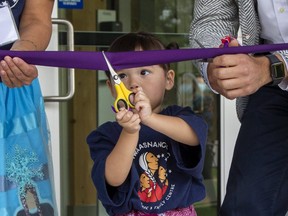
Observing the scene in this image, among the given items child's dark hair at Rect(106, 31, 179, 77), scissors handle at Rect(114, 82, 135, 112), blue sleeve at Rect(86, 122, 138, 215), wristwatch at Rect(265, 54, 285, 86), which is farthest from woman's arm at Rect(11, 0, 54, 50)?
wristwatch at Rect(265, 54, 285, 86)

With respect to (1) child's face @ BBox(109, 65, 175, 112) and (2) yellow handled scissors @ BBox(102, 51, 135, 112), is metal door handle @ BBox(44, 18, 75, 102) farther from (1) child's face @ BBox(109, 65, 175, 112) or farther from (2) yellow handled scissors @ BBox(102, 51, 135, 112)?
(2) yellow handled scissors @ BBox(102, 51, 135, 112)

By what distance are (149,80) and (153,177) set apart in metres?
0.29

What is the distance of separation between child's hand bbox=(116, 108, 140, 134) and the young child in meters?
0.18

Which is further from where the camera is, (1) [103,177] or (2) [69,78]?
(2) [69,78]

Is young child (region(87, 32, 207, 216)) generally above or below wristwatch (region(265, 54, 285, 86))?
below

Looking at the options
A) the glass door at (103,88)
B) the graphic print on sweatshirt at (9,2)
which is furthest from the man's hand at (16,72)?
the glass door at (103,88)

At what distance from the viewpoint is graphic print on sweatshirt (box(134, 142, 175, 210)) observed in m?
1.75

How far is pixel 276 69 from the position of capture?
1638mm

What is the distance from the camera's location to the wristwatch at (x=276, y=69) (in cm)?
163

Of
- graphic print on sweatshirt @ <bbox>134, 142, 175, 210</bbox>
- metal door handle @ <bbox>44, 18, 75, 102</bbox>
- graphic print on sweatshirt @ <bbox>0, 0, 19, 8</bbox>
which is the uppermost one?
graphic print on sweatshirt @ <bbox>0, 0, 19, 8</bbox>

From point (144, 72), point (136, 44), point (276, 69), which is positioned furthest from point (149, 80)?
point (276, 69)

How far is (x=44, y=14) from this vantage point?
1.84 m

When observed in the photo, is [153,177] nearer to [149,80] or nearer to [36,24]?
[149,80]

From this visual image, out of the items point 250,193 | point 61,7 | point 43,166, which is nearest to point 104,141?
point 43,166
